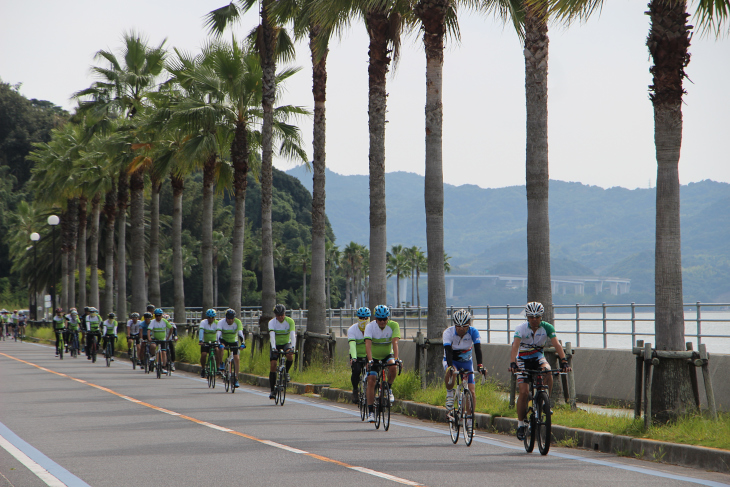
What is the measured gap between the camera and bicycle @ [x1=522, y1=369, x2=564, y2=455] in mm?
Answer: 10172

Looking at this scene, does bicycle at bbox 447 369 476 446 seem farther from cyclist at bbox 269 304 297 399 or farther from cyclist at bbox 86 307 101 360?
cyclist at bbox 86 307 101 360

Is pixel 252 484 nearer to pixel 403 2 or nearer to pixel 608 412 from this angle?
pixel 608 412

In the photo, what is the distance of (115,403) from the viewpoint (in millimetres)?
17109

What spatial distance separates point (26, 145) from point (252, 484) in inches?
4240

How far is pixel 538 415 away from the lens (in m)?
10.3

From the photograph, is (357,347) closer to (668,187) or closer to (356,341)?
(356,341)

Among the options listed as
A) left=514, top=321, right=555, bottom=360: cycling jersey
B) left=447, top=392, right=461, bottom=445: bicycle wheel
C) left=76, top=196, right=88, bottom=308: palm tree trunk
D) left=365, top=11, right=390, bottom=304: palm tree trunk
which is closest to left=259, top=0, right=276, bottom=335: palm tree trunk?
left=365, top=11, right=390, bottom=304: palm tree trunk

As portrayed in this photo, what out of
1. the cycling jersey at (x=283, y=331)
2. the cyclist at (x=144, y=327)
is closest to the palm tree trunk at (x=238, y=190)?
the cyclist at (x=144, y=327)

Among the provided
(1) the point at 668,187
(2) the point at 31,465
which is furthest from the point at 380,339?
(2) the point at 31,465

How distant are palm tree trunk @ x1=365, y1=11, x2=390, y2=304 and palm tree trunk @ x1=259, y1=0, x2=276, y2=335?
6.40 m

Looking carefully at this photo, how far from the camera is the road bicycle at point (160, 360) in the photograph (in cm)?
2450

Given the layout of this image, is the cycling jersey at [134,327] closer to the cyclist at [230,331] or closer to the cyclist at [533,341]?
the cyclist at [230,331]

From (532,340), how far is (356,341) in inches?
193

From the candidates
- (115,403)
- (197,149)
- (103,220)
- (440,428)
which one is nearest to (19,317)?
(103,220)
